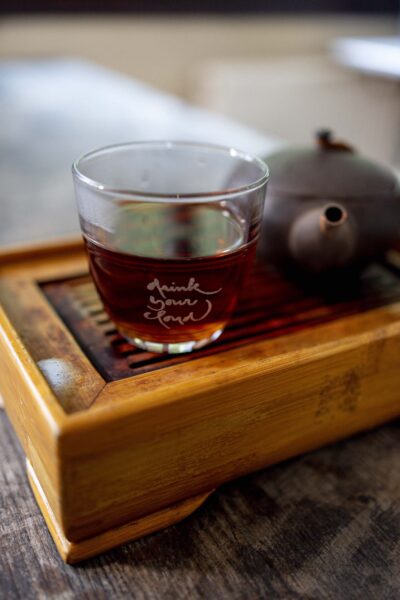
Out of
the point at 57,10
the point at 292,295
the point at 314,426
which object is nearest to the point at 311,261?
the point at 292,295

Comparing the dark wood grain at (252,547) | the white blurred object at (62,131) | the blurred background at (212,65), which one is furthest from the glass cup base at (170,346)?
the blurred background at (212,65)

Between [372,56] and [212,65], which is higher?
[372,56]

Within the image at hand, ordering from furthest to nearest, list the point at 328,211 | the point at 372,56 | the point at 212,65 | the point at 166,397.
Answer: the point at 212,65 < the point at 372,56 < the point at 328,211 < the point at 166,397

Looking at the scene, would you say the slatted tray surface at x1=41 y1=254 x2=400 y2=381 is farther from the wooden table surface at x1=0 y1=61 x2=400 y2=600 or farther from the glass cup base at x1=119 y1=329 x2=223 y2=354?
the wooden table surface at x1=0 y1=61 x2=400 y2=600

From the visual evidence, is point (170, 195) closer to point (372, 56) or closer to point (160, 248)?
point (160, 248)

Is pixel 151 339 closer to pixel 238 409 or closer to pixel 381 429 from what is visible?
pixel 238 409

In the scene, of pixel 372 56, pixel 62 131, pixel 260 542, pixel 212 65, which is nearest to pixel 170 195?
pixel 260 542
